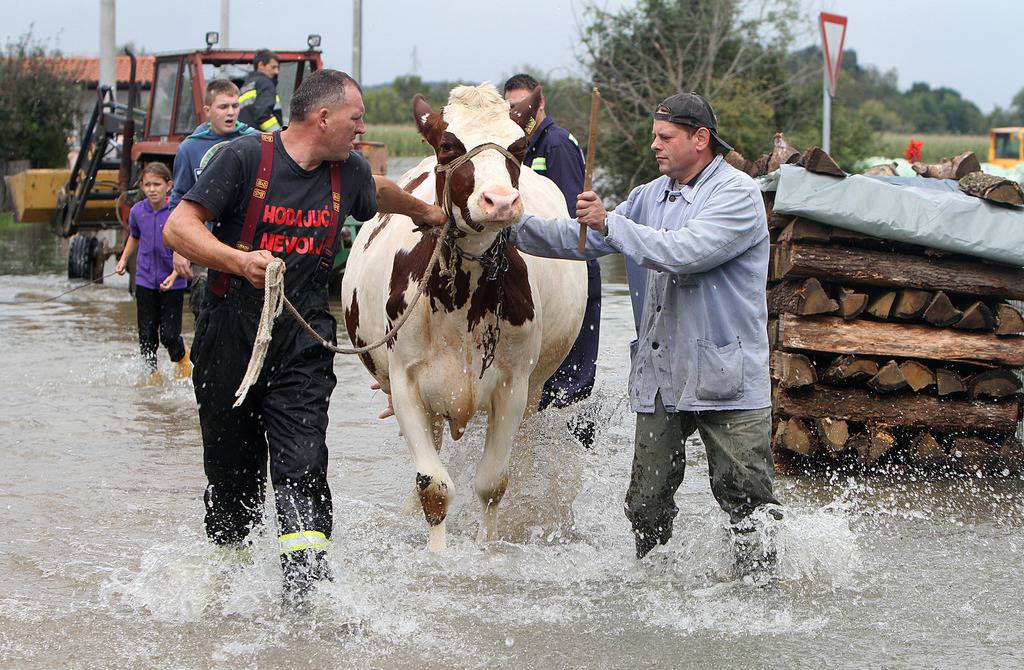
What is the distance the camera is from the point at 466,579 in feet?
17.1

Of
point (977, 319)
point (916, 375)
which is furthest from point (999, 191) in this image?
point (916, 375)

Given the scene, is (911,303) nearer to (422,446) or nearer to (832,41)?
(422,446)

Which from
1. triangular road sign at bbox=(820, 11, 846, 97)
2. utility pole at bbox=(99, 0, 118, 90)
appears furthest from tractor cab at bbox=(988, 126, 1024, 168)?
triangular road sign at bbox=(820, 11, 846, 97)

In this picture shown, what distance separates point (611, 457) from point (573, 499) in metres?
1.03

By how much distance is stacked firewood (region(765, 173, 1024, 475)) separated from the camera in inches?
269

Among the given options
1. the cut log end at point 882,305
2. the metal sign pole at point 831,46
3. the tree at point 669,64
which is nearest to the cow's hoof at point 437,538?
the cut log end at point 882,305

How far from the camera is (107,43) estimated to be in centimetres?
2222

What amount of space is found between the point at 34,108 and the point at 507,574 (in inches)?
1109

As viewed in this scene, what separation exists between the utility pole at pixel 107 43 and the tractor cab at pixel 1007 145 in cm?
1842

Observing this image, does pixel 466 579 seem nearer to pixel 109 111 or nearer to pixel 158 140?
pixel 158 140

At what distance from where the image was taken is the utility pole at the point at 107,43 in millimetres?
21709

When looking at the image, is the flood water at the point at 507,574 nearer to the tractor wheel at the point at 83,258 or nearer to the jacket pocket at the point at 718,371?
the jacket pocket at the point at 718,371

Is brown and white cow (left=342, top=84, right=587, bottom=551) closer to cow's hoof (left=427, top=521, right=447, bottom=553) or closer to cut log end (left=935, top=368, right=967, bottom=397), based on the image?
cow's hoof (left=427, top=521, right=447, bottom=553)

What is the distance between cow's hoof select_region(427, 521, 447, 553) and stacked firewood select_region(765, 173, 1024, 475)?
89.5 inches
